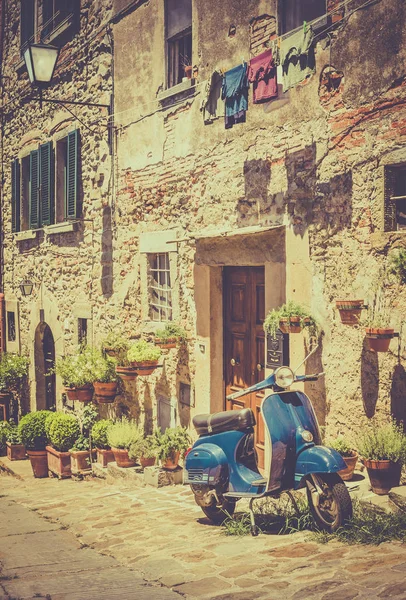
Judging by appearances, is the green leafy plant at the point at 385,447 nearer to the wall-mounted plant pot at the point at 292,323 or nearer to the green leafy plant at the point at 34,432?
the wall-mounted plant pot at the point at 292,323

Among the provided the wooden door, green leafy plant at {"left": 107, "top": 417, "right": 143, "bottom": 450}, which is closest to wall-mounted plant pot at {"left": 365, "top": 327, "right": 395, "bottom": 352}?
the wooden door

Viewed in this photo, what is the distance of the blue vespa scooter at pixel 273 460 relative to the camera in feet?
16.8

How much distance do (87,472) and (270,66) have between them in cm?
530

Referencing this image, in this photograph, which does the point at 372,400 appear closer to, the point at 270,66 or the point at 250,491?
the point at 250,491

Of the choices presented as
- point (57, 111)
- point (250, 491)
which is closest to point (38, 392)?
point (57, 111)

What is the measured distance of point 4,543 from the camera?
233 inches

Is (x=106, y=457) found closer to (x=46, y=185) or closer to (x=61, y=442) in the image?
(x=61, y=442)

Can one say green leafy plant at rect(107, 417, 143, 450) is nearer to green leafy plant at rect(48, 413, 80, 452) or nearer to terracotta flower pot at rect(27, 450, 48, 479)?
green leafy plant at rect(48, 413, 80, 452)

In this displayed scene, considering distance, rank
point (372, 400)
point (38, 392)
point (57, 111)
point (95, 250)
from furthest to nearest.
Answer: point (38, 392) → point (57, 111) → point (95, 250) → point (372, 400)

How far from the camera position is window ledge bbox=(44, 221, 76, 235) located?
1151 cm

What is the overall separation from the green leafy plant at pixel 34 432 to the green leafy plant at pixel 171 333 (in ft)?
9.05

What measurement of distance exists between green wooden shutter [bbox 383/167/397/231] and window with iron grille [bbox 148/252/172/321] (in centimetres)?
373

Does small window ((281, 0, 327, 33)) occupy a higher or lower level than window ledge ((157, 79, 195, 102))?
higher

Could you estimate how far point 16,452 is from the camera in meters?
11.6
